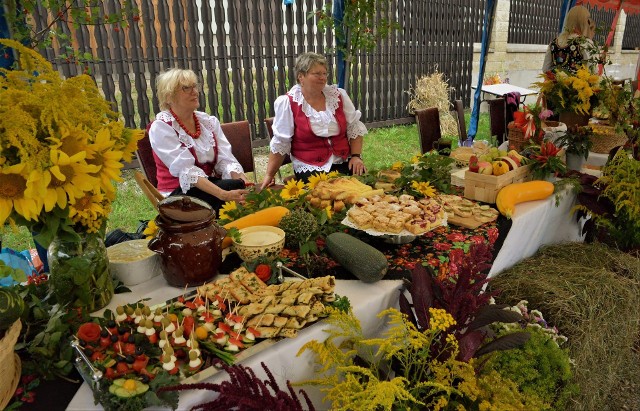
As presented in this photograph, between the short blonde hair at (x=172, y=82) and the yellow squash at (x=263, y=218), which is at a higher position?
the short blonde hair at (x=172, y=82)

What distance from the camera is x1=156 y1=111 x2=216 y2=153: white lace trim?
2.85 metres

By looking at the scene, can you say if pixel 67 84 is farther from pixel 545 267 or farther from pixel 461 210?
pixel 545 267

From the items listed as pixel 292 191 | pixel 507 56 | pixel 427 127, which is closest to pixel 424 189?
pixel 292 191

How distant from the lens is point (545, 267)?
7.11 ft

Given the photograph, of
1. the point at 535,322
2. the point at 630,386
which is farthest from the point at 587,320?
the point at 630,386

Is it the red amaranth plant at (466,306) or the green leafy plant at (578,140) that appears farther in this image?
the green leafy plant at (578,140)

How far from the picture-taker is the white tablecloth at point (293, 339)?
1.01 meters

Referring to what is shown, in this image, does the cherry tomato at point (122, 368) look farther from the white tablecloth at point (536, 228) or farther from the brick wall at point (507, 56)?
the brick wall at point (507, 56)

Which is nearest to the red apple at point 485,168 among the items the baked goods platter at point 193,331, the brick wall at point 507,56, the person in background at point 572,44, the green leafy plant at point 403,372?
the green leafy plant at point 403,372

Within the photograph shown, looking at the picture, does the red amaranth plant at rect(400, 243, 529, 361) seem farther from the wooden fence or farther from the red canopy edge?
Result: the red canopy edge

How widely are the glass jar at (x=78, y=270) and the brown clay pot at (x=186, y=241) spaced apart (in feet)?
0.55

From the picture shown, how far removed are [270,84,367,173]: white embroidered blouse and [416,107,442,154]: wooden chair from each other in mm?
782

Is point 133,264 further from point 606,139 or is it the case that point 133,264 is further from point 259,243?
point 606,139

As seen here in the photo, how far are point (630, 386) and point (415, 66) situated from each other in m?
8.21
